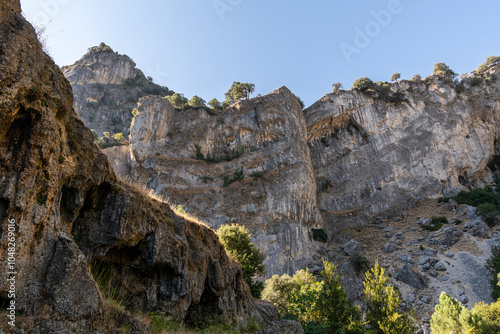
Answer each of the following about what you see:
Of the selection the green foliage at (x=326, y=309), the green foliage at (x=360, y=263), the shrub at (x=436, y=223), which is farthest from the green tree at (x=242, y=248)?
the shrub at (x=436, y=223)

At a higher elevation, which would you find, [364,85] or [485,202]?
[364,85]

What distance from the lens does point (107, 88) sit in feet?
234

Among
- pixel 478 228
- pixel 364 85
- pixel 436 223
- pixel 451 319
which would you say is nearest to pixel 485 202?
pixel 478 228

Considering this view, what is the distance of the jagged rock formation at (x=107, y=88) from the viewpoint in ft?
214

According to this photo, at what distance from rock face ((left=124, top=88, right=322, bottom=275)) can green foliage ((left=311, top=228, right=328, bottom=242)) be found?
1.14 metres

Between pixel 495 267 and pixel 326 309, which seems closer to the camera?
pixel 326 309

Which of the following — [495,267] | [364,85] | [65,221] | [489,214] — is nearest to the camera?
[65,221]

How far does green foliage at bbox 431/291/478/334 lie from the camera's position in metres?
19.3

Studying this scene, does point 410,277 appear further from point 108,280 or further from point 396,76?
point 396,76

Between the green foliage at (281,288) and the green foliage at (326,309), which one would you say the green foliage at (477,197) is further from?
the green foliage at (326,309)

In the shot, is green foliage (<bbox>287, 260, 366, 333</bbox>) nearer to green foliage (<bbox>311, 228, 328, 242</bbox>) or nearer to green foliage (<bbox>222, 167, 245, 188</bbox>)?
green foliage (<bbox>311, 228, 328, 242</bbox>)

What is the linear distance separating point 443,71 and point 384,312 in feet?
177

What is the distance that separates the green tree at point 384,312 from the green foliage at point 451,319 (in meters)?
3.90

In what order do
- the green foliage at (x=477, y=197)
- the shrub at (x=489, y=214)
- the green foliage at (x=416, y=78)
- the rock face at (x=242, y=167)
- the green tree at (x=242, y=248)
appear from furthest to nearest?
the green foliage at (x=416, y=78) → the green foliage at (x=477, y=197) → the rock face at (x=242, y=167) → the shrub at (x=489, y=214) → the green tree at (x=242, y=248)
